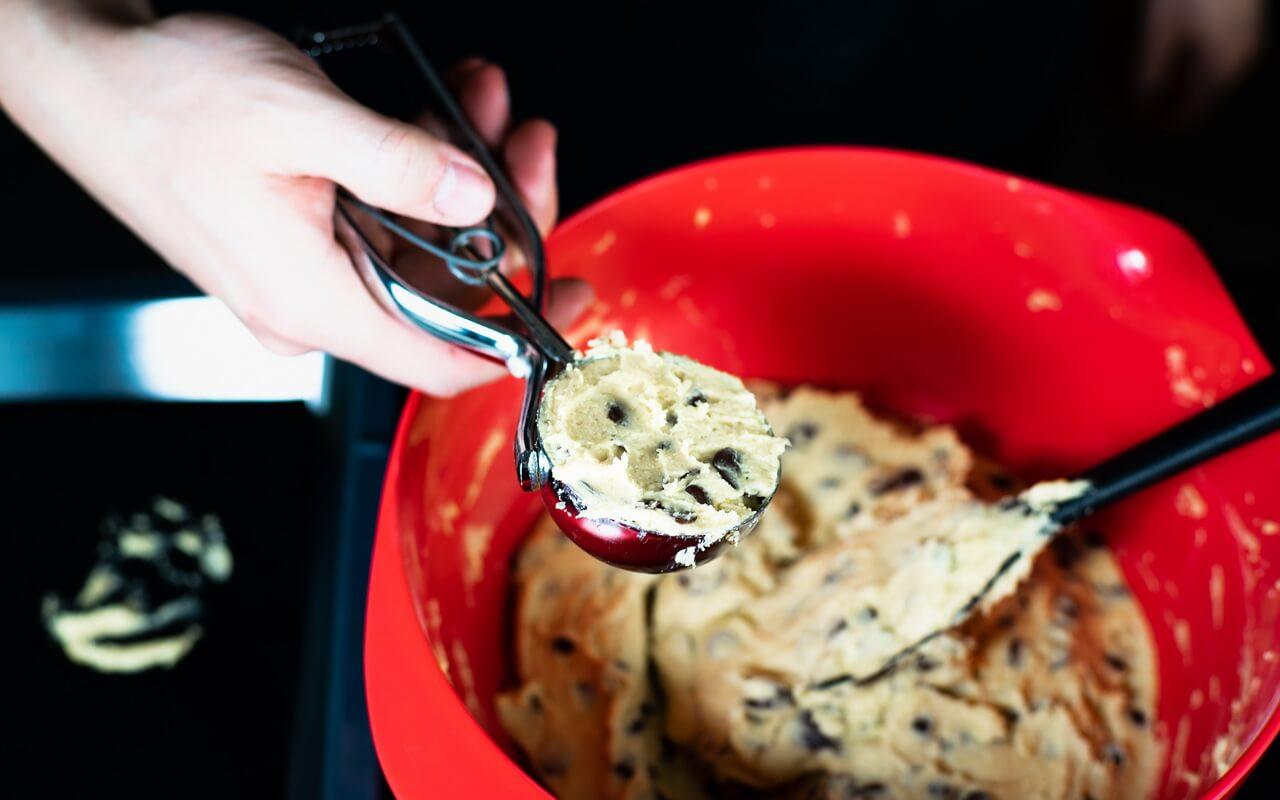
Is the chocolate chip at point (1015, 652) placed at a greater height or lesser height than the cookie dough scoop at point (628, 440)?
lesser

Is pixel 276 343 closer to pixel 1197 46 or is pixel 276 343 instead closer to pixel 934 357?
pixel 934 357

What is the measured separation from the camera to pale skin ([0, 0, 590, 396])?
2.14 ft

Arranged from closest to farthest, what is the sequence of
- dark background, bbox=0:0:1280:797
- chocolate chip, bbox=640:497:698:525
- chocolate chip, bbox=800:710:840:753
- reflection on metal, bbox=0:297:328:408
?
chocolate chip, bbox=640:497:698:525
chocolate chip, bbox=800:710:840:753
dark background, bbox=0:0:1280:797
reflection on metal, bbox=0:297:328:408

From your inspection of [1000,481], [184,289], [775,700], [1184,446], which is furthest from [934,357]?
[184,289]

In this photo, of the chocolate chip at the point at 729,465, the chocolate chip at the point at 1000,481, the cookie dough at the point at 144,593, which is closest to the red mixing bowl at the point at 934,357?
the chocolate chip at the point at 1000,481

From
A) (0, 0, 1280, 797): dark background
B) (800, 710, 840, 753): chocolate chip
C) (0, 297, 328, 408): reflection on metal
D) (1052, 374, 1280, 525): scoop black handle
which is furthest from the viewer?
(0, 297, 328, 408): reflection on metal

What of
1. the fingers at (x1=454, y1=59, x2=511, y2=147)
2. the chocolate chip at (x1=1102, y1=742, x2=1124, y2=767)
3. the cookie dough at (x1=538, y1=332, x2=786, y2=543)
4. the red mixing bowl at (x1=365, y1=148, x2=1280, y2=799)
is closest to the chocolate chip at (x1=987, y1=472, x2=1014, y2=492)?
the red mixing bowl at (x1=365, y1=148, x2=1280, y2=799)

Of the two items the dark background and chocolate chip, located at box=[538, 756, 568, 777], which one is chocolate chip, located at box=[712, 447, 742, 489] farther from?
the dark background

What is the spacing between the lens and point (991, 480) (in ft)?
3.26

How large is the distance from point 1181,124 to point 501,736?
1.21 m

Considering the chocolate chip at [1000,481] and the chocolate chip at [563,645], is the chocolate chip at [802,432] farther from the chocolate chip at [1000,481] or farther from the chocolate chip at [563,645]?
the chocolate chip at [563,645]

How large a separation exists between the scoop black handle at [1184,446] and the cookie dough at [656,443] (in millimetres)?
311

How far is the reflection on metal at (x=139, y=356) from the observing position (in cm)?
107

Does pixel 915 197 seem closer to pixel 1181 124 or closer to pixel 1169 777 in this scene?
pixel 1169 777
